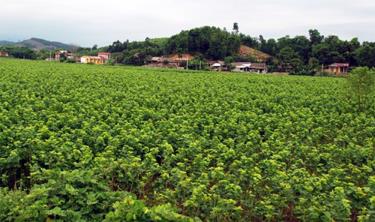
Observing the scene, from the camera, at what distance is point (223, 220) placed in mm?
5555

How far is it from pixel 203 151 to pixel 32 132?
10.6ft

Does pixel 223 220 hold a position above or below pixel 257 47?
below

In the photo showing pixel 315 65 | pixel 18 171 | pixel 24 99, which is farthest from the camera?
pixel 315 65

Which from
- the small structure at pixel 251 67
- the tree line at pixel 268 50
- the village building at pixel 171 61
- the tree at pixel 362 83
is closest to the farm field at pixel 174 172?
the tree at pixel 362 83

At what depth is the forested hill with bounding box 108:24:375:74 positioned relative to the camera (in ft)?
216

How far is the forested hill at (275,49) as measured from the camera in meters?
65.8

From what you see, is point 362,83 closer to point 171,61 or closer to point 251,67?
point 251,67

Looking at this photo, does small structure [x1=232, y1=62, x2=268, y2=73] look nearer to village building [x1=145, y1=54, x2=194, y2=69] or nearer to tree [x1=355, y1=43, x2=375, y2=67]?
village building [x1=145, y1=54, x2=194, y2=69]

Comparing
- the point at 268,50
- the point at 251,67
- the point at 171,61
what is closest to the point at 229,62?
the point at 251,67

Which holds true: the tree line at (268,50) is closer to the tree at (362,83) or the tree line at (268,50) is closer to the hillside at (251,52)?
the hillside at (251,52)


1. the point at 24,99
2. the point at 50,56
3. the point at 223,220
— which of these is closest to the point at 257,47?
the point at 50,56

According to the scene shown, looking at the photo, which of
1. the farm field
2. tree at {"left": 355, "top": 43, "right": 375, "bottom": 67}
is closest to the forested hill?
tree at {"left": 355, "top": 43, "right": 375, "bottom": 67}

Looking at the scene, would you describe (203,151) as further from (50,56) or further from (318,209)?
(50,56)

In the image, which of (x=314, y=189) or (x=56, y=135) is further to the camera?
(x=56, y=135)
